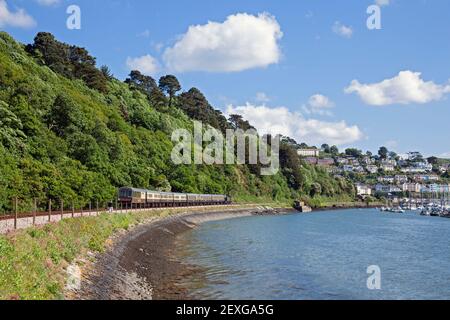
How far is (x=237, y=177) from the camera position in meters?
142

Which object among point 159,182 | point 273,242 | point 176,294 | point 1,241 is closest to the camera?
point 1,241

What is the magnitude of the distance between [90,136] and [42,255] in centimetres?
4695

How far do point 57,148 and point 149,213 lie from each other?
14.7m

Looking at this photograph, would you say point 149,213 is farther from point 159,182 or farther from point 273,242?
point 159,182

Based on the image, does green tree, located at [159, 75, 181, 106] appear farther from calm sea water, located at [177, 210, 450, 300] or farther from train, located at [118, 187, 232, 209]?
calm sea water, located at [177, 210, 450, 300]

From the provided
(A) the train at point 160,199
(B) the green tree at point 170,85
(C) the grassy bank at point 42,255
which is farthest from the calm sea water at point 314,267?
(B) the green tree at point 170,85

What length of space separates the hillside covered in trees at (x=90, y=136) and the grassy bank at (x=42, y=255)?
10251mm

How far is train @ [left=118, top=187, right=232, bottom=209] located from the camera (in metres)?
65.9

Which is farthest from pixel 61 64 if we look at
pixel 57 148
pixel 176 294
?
pixel 176 294

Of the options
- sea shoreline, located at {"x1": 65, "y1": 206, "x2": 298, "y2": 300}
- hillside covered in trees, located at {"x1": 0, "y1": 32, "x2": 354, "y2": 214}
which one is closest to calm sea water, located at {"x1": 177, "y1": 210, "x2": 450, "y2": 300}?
sea shoreline, located at {"x1": 65, "y1": 206, "x2": 298, "y2": 300}

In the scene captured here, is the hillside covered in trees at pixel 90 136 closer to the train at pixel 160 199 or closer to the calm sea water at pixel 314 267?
the train at pixel 160 199

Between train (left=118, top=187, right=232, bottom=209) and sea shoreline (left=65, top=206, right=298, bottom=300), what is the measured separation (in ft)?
48.3

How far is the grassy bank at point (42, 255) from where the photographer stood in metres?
16.4
